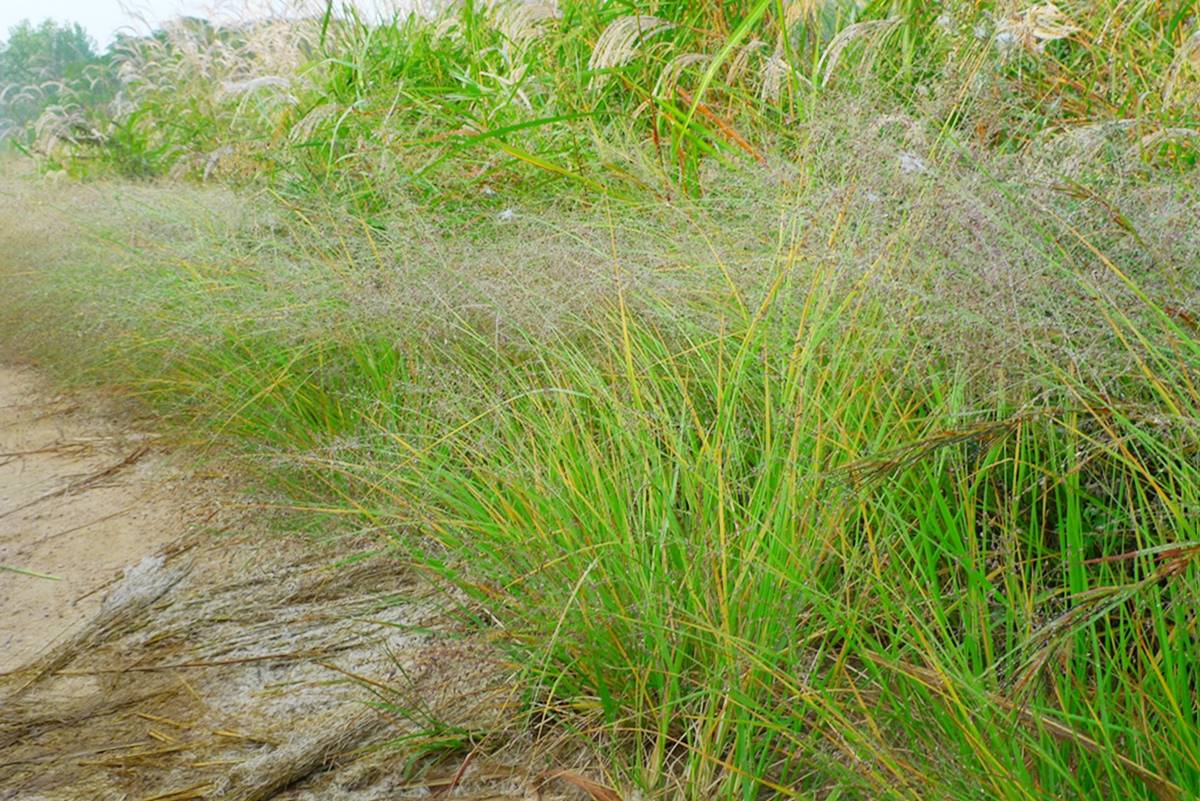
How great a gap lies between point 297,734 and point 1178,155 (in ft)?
6.58

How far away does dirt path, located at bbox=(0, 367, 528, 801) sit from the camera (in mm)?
1592

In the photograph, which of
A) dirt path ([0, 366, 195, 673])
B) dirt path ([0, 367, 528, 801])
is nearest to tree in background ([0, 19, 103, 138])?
dirt path ([0, 366, 195, 673])

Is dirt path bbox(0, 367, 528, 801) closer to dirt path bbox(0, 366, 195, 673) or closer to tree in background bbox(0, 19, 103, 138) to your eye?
dirt path bbox(0, 366, 195, 673)

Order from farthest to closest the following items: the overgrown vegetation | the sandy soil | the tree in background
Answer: the tree in background
the sandy soil
the overgrown vegetation

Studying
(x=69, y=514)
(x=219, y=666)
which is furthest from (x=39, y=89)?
(x=219, y=666)

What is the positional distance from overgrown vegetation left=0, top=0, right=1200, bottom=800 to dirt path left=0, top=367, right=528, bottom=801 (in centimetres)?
10

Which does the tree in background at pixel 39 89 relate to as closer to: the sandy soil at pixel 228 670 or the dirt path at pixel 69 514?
the dirt path at pixel 69 514

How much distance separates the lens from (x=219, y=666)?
6.46 ft

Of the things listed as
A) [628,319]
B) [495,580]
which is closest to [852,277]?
[628,319]

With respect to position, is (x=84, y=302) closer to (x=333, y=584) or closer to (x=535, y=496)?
(x=333, y=584)

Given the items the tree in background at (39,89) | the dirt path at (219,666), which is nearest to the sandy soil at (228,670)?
the dirt path at (219,666)

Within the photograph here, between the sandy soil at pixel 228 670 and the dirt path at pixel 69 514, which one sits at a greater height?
the sandy soil at pixel 228 670

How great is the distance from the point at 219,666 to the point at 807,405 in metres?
1.15

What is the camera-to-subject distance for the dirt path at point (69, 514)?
2.36 meters
